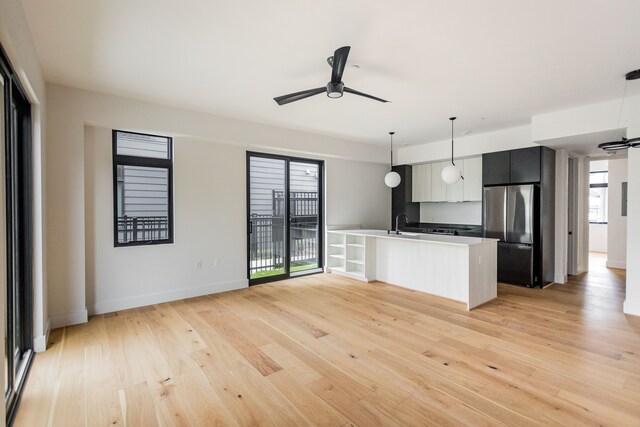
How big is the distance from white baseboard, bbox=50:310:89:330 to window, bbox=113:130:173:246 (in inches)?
34.4

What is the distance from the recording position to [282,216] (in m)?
5.72

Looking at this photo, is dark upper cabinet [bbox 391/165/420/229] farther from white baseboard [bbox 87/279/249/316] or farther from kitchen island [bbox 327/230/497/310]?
white baseboard [bbox 87/279/249/316]

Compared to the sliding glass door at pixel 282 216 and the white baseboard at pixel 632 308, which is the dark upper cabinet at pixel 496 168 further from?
the sliding glass door at pixel 282 216

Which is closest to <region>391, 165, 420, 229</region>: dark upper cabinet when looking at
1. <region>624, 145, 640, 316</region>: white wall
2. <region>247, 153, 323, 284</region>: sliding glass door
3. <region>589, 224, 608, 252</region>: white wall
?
<region>247, 153, 323, 284</region>: sliding glass door

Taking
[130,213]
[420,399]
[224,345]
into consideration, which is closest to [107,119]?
[130,213]

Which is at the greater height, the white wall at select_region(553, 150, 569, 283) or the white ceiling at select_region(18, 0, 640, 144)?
the white ceiling at select_region(18, 0, 640, 144)

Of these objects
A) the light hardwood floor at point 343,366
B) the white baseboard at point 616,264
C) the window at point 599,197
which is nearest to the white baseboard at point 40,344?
the light hardwood floor at point 343,366

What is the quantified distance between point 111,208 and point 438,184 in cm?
586

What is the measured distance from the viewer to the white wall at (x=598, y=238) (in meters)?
8.67

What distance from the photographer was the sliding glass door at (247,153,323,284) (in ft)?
17.6

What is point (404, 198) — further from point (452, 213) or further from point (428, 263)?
point (428, 263)

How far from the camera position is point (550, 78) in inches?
129

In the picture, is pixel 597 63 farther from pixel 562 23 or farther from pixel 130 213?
pixel 130 213

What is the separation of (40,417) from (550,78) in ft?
16.9
